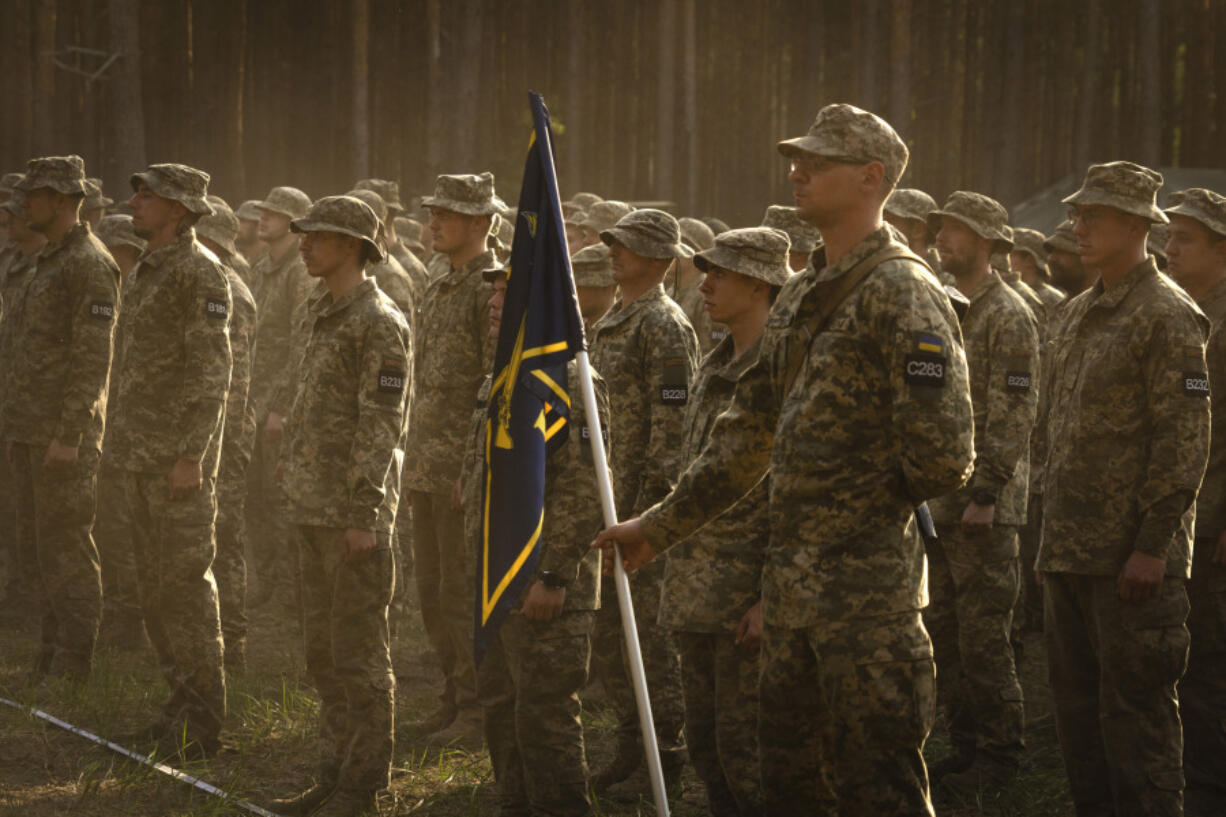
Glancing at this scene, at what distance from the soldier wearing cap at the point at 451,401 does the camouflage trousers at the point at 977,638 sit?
7.55 ft

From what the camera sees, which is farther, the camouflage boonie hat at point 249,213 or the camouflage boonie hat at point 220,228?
the camouflage boonie hat at point 249,213

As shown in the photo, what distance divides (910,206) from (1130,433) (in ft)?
11.5

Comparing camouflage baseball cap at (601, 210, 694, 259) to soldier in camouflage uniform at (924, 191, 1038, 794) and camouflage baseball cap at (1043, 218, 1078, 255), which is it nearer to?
soldier in camouflage uniform at (924, 191, 1038, 794)

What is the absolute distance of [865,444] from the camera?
3.98 meters

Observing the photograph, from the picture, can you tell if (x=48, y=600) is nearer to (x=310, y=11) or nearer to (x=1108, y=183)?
(x=1108, y=183)

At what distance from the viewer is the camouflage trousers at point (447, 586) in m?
7.16

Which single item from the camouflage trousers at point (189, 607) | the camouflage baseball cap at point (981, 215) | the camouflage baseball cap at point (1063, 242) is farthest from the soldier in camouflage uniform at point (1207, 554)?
the camouflage trousers at point (189, 607)

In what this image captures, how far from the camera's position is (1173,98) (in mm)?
22422

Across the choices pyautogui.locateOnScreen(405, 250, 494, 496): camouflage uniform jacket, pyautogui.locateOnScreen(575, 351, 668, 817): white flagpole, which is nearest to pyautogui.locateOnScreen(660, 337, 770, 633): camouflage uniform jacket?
pyautogui.locateOnScreen(575, 351, 668, 817): white flagpole

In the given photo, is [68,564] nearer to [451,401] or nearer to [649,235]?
[451,401]

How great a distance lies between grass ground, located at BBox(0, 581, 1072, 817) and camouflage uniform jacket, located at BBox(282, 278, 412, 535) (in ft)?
4.22

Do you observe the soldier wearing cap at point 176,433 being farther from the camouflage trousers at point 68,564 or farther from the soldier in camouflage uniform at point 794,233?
the soldier in camouflage uniform at point 794,233

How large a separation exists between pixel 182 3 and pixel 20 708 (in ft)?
49.8

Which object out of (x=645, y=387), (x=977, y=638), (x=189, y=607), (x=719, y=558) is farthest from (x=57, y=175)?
(x=977, y=638)
